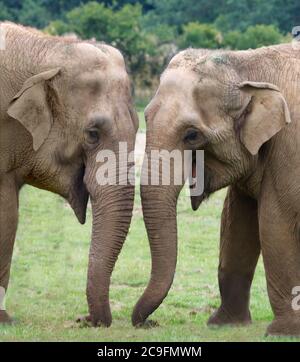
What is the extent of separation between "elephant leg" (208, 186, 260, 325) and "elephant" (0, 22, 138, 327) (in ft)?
2.91

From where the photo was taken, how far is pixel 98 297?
8867mm

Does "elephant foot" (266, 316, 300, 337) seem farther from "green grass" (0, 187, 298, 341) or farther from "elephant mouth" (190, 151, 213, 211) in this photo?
"elephant mouth" (190, 151, 213, 211)

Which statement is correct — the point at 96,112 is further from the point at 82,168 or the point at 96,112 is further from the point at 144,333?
the point at 144,333

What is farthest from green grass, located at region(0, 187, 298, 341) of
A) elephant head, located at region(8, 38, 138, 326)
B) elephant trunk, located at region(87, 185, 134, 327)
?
elephant head, located at region(8, 38, 138, 326)

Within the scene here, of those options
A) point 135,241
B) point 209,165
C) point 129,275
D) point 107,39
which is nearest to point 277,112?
point 209,165

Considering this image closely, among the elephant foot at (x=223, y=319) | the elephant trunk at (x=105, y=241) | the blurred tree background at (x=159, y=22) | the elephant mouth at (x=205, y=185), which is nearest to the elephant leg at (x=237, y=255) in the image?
the elephant foot at (x=223, y=319)

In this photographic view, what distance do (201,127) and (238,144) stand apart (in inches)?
12.5

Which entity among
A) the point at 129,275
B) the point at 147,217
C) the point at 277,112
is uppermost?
the point at 277,112

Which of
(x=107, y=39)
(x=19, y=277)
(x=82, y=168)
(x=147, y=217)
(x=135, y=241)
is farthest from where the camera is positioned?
(x=107, y=39)

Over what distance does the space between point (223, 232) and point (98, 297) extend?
1309mm

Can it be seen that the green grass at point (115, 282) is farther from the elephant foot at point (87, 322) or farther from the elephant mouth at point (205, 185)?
the elephant mouth at point (205, 185)

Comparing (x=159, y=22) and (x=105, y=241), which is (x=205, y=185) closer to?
(x=105, y=241)

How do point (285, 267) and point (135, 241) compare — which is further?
point (135, 241)

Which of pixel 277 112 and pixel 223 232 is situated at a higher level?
pixel 277 112
